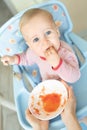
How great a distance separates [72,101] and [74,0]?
50 centimetres

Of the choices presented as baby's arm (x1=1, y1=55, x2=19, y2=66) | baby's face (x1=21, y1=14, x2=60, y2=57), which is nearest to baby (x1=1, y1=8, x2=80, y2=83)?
baby's face (x1=21, y1=14, x2=60, y2=57)

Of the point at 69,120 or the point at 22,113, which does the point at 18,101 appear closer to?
the point at 22,113

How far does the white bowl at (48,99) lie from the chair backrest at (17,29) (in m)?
0.17

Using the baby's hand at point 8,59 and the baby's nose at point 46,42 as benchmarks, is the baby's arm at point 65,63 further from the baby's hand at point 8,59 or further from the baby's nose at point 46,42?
the baby's hand at point 8,59

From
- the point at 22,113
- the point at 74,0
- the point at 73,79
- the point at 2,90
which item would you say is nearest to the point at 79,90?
the point at 73,79

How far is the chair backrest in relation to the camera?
0.93 m

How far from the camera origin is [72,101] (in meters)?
0.86

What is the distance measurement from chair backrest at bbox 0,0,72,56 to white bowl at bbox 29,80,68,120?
0.56ft

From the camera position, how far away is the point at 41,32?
87 centimetres

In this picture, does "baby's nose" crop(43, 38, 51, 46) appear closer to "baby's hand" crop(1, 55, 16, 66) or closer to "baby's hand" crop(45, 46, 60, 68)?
"baby's hand" crop(45, 46, 60, 68)

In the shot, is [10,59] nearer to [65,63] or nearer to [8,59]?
[8,59]

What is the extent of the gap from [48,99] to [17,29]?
0.25 m

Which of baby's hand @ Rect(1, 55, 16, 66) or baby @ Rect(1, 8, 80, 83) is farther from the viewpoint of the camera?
baby's hand @ Rect(1, 55, 16, 66)

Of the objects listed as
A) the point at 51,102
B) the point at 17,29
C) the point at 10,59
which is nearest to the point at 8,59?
the point at 10,59
